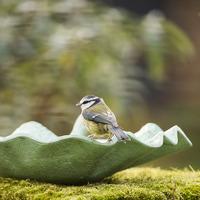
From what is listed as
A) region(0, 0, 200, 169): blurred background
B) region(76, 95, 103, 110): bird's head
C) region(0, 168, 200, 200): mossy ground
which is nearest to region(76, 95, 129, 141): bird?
region(76, 95, 103, 110): bird's head

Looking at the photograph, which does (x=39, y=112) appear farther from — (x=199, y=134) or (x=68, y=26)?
(x=199, y=134)

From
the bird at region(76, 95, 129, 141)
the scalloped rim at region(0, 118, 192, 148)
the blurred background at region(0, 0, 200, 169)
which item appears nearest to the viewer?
the scalloped rim at region(0, 118, 192, 148)

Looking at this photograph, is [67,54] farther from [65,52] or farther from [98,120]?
[98,120]

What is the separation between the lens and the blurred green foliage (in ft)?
11.7

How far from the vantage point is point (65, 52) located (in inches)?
140

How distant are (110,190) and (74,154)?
0.42 ft

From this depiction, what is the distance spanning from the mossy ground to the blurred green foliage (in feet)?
4.58

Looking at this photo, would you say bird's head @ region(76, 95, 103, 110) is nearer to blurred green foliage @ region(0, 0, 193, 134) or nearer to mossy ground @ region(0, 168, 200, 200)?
mossy ground @ region(0, 168, 200, 200)

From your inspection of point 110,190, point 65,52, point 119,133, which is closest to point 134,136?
point 119,133

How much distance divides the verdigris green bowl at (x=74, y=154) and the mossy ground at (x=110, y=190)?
33 mm

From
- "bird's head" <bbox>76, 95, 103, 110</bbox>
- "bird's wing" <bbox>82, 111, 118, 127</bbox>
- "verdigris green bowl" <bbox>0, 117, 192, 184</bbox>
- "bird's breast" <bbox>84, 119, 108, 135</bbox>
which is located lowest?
"verdigris green bowl" <bbox>0, 117, 192, 184</bbox>

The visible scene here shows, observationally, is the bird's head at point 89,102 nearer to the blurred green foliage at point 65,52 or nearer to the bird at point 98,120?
the bird at point 98,120

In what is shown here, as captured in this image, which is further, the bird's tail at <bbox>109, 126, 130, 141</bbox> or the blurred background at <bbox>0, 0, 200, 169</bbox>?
the blurred background at <bbox>0, 0, 200, 169</bbox>

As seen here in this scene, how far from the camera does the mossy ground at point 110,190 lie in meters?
1.98
